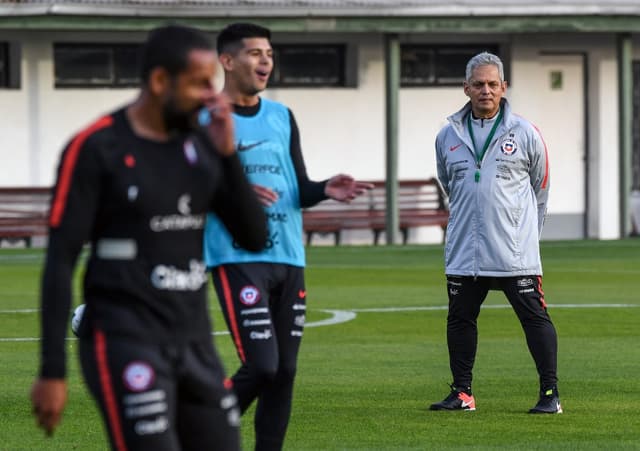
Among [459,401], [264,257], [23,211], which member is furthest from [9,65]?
[264,257]

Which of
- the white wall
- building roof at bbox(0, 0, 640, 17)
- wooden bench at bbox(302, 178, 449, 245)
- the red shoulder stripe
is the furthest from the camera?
the white wall

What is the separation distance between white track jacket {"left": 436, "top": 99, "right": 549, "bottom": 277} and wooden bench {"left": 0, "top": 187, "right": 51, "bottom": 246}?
20.9 meters

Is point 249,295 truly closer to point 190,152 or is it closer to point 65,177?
point 190,152

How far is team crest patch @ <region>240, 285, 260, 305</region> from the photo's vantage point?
814 cm

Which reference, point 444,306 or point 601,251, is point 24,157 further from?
point 444,306

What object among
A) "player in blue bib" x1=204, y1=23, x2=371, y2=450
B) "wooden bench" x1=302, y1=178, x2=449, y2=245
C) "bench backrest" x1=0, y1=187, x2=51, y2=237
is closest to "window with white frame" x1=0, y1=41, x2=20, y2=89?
"bench backrest" x1=0, y1=187, x2=51, y2=237

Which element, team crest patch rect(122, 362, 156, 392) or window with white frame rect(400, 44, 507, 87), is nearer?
team crest patch rect(122, 362, 156, 392)

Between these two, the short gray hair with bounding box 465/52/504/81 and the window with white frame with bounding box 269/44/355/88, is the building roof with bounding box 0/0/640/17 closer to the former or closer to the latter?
the window with white frame with bounding box 269/44/355/88

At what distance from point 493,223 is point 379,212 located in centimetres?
2228

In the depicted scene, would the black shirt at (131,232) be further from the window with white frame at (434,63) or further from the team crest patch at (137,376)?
the window with white frame at (434,63)

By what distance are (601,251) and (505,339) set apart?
13674 millimetres

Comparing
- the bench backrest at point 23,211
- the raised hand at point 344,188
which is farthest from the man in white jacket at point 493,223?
the bench backrest at point 23,211

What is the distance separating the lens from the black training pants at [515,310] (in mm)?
10992

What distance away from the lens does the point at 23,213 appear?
31781 mm
